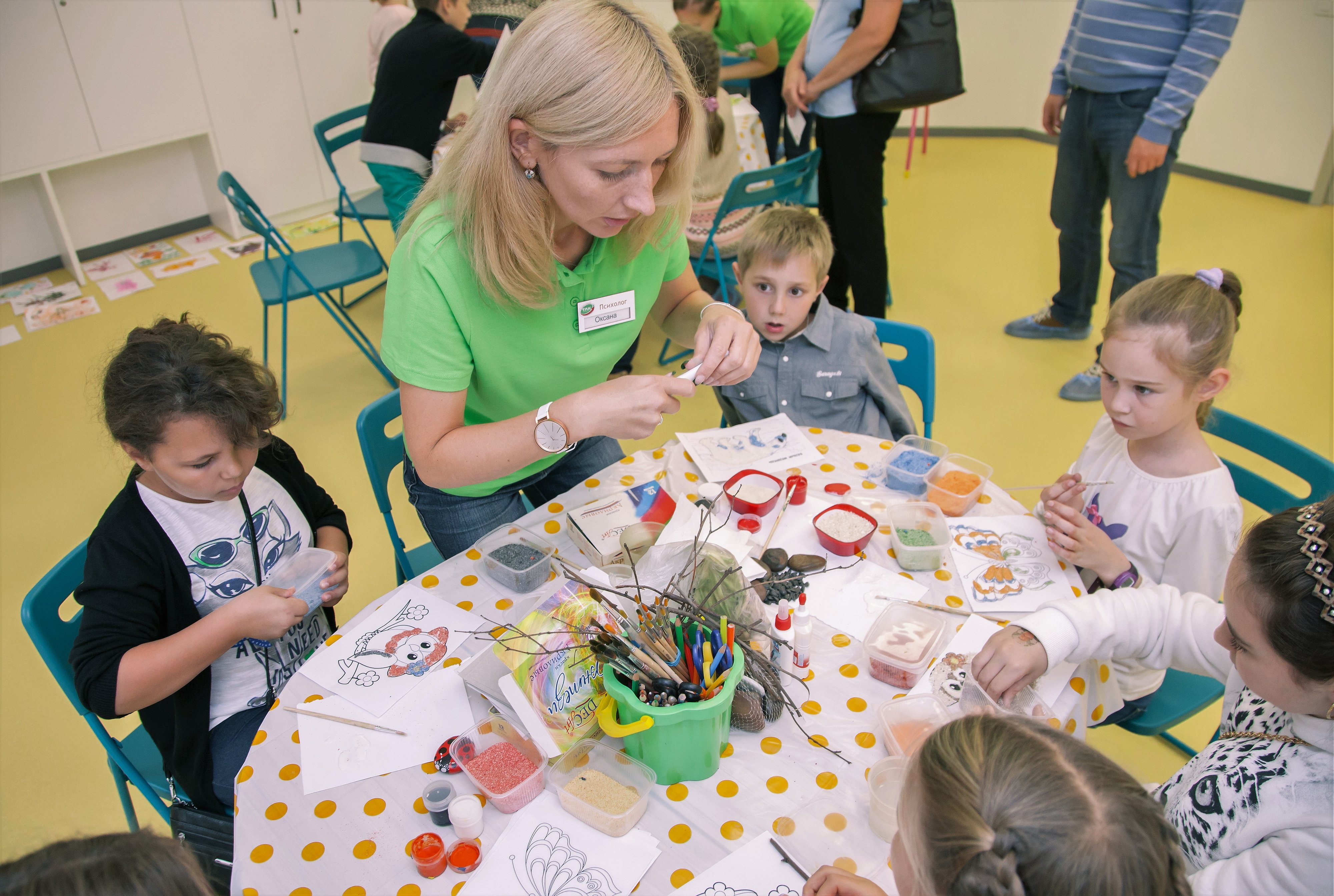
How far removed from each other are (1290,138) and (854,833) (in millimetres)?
5978

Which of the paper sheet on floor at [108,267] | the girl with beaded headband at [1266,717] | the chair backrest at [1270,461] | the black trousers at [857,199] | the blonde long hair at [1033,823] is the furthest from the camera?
the paper sheet on floor at [108,267]

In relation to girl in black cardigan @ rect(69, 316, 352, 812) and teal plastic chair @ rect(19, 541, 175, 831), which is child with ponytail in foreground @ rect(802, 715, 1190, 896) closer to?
girl in black cardigan @ rect(69, 316, 352, 812)

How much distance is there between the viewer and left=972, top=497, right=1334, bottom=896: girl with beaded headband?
1.04 m

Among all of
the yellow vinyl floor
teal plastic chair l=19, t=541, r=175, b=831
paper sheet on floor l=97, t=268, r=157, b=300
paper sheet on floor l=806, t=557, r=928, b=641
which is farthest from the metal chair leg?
paper sheet on floor l=97, t=268, r=157, b=300

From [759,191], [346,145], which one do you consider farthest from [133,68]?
[759,191]

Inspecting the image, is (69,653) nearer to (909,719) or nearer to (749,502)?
(749,502)

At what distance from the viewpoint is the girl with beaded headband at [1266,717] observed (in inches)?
40.8

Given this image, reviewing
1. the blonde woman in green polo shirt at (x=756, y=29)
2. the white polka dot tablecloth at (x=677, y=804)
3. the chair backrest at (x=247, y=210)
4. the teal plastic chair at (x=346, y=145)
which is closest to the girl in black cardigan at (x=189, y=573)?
the white polka dot tablecloth at (x=677, y=804)

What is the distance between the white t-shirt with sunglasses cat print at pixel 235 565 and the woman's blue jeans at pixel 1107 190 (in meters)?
2.76

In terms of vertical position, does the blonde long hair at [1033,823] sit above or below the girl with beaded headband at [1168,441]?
above

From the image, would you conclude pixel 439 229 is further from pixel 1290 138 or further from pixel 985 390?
pixel 1290 138

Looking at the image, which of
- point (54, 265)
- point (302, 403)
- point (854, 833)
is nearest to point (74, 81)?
point (54, 265)

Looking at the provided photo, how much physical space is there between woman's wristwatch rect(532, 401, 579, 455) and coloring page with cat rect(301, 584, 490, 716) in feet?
1.06

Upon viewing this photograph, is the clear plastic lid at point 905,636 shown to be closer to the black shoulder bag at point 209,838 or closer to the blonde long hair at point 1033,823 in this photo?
the blonde long hair at point 1033,823
